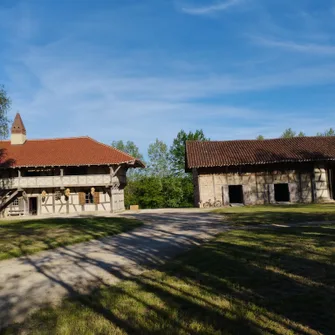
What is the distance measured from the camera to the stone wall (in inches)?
1100

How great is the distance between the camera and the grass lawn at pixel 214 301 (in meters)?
4.07

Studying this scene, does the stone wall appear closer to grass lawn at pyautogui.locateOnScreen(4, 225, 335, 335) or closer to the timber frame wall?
the timber frame wall

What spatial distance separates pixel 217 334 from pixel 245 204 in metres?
24.8

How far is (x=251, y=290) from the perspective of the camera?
17.4 ft

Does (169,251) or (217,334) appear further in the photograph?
(169,251)

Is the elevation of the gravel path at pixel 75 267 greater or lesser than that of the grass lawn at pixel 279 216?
greater

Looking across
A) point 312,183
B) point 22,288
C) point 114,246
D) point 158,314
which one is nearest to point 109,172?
point 312,183

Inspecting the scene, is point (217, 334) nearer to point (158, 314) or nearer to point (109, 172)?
point (158, 314)

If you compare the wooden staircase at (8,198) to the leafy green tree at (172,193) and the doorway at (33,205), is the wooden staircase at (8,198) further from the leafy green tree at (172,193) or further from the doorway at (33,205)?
the leafy green tree at (172,193)

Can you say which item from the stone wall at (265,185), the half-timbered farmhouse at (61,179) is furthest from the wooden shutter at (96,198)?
the stone wall at (265,185)

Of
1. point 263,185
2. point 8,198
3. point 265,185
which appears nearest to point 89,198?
point 8,198

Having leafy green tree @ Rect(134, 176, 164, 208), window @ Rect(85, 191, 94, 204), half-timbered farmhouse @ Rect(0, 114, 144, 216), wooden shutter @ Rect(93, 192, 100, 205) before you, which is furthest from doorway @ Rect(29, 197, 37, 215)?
leafy green tree @ Rect(134, 176, 164, 208)

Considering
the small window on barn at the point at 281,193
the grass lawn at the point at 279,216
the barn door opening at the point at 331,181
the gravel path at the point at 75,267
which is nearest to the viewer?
the gravel path at the point at 75,267

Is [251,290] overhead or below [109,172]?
below
